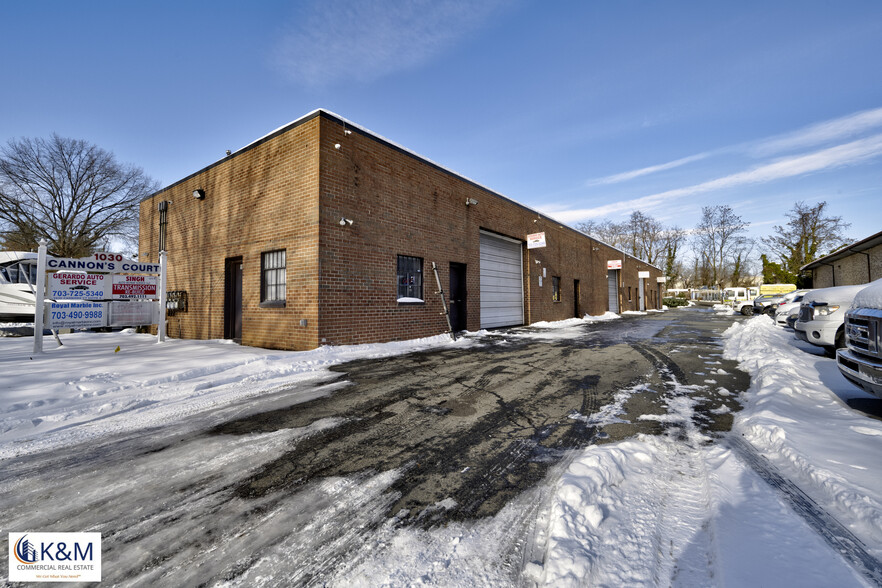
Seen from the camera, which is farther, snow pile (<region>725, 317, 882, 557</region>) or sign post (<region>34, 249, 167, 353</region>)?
sign post (<region>34, 249, 167, 353</region>)

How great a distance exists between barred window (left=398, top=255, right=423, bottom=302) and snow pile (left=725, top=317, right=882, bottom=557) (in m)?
7.85

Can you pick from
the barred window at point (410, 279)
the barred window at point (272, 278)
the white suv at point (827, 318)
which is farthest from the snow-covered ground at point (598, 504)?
the barred window at point (410, 279)

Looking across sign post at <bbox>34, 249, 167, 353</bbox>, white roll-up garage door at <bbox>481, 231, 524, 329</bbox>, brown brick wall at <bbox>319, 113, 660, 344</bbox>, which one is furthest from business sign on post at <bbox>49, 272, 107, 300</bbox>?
white roll-up garage door at <bbox>481, 231, 524, 329</bbox>

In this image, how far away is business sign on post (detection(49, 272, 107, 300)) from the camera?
7.72 m

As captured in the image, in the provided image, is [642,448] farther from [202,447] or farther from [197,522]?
[202,447]

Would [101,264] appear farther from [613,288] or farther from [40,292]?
[613,288]

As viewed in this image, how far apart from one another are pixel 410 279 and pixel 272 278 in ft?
12.6

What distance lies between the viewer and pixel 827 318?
21.3 ft

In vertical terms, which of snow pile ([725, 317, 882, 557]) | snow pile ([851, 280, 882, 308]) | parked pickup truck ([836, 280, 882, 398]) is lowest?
snow pile ([725, 317, 882, 557])

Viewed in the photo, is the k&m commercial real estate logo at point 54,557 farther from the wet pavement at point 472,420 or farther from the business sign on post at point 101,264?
the business sign on post at point 101,264

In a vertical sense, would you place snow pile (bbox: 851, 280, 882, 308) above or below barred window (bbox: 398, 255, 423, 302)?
below

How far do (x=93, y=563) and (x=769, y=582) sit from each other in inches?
127

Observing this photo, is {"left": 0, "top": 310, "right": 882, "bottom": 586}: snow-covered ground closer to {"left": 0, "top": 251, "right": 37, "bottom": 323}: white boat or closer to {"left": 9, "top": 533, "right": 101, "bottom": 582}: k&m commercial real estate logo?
{"left": 9, "top": 533, "right": 101, "bottom": 582}: k&m commercial real estate logo

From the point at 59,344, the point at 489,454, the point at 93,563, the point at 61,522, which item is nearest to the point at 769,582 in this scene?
the point at 489,454
